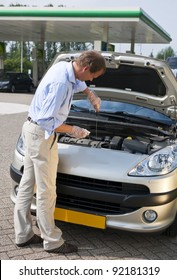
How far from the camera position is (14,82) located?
2455 centimetres

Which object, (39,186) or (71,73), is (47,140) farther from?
(71,73)

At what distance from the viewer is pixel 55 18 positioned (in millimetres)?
19906

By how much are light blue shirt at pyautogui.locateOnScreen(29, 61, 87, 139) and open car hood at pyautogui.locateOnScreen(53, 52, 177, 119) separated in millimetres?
1172

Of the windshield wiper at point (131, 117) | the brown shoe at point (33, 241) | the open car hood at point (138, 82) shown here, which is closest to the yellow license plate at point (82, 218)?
the brown shoe at point (33, 241)

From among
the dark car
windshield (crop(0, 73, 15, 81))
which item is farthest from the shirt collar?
windshield (crop(0, 73, 15, 81))

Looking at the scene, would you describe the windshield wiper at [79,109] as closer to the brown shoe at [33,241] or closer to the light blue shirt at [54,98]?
the light blue shirt at [54,98]

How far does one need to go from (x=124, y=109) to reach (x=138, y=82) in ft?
1.25

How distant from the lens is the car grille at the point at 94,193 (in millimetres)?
3309

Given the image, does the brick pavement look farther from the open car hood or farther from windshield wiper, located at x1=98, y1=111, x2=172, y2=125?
the open car hood

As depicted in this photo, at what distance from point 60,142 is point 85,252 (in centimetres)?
111

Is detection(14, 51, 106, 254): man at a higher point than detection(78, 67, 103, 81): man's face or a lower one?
lower

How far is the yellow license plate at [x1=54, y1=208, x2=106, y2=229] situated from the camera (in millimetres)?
3352
